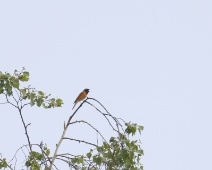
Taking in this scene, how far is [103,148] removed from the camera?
19.0 feet

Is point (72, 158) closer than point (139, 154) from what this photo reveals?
No

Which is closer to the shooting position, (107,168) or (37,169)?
(107,168)

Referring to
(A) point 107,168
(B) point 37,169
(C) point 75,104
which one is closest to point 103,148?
(A) point 107,168

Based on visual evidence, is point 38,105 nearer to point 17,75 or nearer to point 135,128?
point 17,75

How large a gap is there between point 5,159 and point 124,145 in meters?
1.48

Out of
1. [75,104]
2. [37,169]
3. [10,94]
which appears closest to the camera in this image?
[10,94]

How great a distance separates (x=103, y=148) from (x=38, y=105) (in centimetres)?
94

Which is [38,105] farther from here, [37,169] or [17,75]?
[37,169]

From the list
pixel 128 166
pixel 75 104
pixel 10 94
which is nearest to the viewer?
pixel 128 166

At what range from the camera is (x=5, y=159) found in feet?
20.6

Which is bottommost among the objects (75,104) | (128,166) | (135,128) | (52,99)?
(128,166)

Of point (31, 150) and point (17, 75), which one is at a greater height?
point (17, 75)

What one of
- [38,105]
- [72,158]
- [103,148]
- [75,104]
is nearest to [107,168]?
[103,148]

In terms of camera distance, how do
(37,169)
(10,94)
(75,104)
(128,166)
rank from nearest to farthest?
(128,166)
(10,94)
(37,169)
(75,104)
